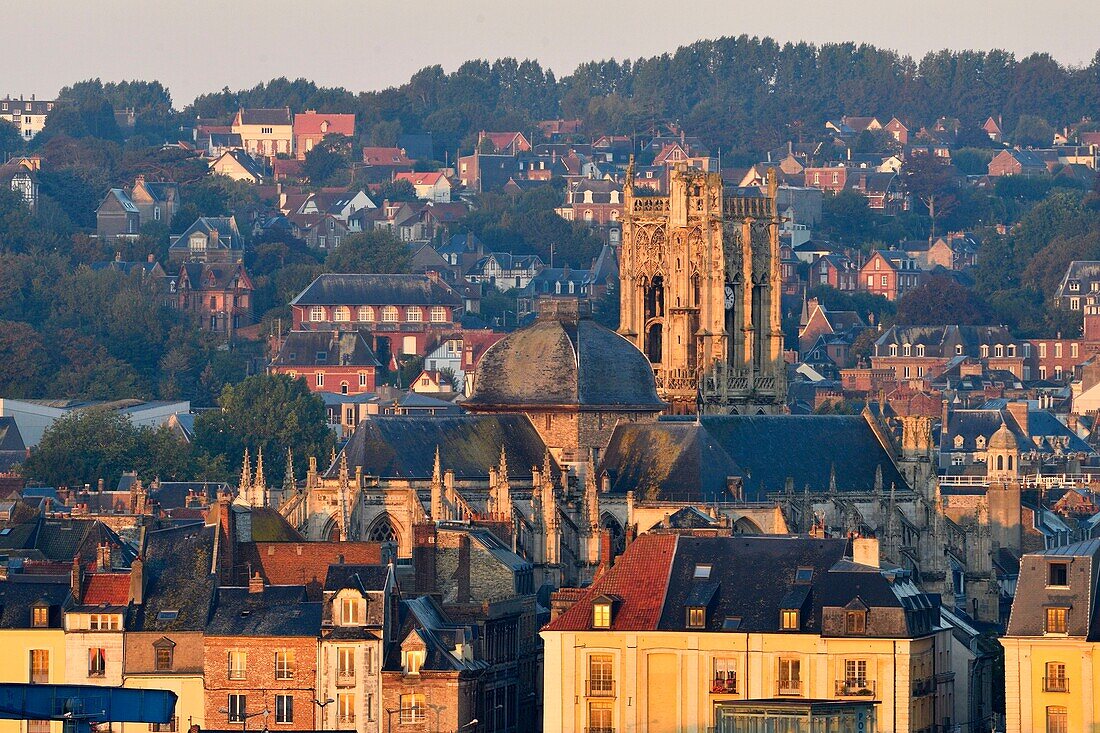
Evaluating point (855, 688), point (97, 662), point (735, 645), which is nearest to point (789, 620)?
point (735, 645)

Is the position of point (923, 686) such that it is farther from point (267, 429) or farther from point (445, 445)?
point (267, 429)

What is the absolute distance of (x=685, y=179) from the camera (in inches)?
5354

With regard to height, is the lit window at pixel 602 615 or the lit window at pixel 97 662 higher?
the lit window at pixel 602 615

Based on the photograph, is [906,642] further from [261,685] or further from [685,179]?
[685,179]

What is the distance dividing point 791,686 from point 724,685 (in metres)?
1.49

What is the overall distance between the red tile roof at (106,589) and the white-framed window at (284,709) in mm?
5359

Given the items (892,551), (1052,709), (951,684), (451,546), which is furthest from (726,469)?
(1052,709)

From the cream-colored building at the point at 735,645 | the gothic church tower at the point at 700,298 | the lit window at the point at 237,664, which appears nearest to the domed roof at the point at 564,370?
the gothic church tower at the point at 700,298

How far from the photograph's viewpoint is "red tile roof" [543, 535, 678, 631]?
90438 millimetres

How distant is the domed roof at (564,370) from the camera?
12031 cm

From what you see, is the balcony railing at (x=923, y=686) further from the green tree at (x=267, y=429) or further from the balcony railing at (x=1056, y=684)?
the green tree at (x=267, y=429)

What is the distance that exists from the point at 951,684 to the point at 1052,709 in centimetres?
939

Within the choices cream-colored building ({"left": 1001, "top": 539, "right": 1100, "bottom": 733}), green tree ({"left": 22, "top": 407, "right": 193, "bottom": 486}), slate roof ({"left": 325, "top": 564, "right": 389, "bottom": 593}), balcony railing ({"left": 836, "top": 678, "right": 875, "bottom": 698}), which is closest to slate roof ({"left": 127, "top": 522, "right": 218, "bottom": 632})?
slate roof ({"left": 325, "top": 564, "right": 389, "bottom": 593})

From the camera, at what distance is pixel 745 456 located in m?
119
